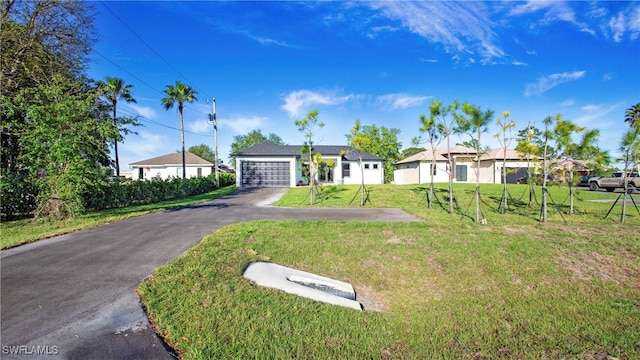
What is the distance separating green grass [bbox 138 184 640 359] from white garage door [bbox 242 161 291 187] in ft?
52.8

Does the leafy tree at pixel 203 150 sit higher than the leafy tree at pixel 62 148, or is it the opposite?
the leafy tree at pixel 203 150

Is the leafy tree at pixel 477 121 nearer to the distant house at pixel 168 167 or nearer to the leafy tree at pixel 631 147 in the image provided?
the leafy tree at pixel 631 147

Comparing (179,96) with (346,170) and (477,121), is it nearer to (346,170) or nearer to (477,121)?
(346,170)

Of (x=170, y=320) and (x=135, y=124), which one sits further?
(x=135, y=124)

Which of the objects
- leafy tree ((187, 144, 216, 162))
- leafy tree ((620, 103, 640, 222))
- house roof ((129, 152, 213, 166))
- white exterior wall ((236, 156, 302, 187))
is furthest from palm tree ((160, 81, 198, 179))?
leafy tree ((187, 144, 216, 162))

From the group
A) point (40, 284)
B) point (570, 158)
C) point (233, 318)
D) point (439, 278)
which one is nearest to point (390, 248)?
point (439, 278)

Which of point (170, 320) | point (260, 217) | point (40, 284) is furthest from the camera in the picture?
point (260, 217)

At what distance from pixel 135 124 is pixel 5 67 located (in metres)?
6.50

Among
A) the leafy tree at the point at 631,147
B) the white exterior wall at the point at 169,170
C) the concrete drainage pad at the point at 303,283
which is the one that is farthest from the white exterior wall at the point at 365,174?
the concrete drainage pad at the point at 303,283

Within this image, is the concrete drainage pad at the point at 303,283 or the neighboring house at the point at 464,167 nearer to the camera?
the concrete drainage pad at the point at 303,283

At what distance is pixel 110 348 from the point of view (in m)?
2.75

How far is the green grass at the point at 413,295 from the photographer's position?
3145mm

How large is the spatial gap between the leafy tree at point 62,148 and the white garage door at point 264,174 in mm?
14173

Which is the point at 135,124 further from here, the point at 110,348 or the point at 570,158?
the point at 570,158
